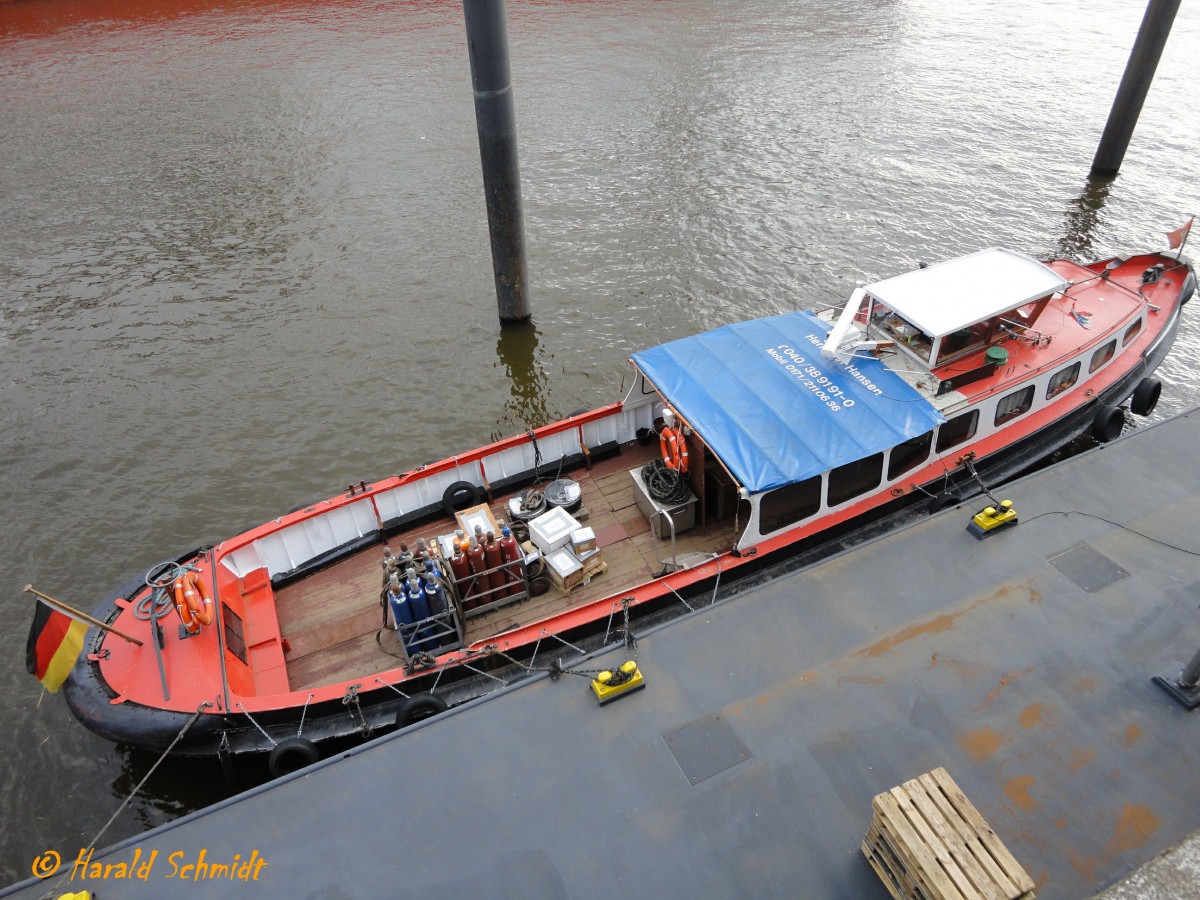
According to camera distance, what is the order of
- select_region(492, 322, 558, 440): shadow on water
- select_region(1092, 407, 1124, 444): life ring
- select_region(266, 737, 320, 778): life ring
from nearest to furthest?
select_region(266, 737, 320, 778): life ring, select_region(1092, 407, 1124, 444): life ring, select_region(492, 322, 558, 440): shadow on water

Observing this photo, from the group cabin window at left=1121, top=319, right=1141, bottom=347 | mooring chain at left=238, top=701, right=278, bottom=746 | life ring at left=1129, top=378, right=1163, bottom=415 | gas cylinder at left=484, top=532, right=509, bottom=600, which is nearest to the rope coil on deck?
gas cylinder at left=484, top=532, right=509, bottom=600

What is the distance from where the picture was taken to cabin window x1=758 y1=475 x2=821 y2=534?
9384 mm

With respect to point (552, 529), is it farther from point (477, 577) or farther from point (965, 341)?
point (965, 341)

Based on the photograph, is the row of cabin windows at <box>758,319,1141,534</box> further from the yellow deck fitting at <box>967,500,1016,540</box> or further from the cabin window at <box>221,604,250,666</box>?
the cabin window at <box>221,604,250,666</box>

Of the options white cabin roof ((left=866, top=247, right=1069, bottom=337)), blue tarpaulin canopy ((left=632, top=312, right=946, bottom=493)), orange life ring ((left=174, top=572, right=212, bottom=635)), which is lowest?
orange life ring ((left=174, top=572, right=212, bottom=635))

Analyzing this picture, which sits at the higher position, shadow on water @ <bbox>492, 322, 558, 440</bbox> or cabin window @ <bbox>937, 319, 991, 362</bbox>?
cabin window @ <bbox>937, 319, 991, 362</bbox>

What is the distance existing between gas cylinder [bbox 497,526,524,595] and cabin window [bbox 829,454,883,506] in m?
4.17

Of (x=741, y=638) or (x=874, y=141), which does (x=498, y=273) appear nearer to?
(x=741, y=638)

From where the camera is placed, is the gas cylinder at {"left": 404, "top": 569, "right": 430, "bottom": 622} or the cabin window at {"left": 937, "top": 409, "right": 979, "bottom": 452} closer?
the gas cylinder at {"left": 404, "top": 569, "right": 430, "bottom": 622}

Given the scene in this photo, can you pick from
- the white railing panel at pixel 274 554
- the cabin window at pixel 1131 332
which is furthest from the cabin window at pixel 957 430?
the white railing panel at pixel 274 554

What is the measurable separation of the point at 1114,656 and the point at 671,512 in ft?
16.8

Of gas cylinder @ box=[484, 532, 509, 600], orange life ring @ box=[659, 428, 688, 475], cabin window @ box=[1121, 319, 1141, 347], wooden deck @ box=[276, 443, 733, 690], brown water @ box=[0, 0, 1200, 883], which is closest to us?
wooden deck @ box=[276, 443, 733, 690]

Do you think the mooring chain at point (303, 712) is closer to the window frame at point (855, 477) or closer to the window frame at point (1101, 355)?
the window frame at point (855, 477)

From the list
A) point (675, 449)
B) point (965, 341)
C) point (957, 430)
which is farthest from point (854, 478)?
point (965, 341)
